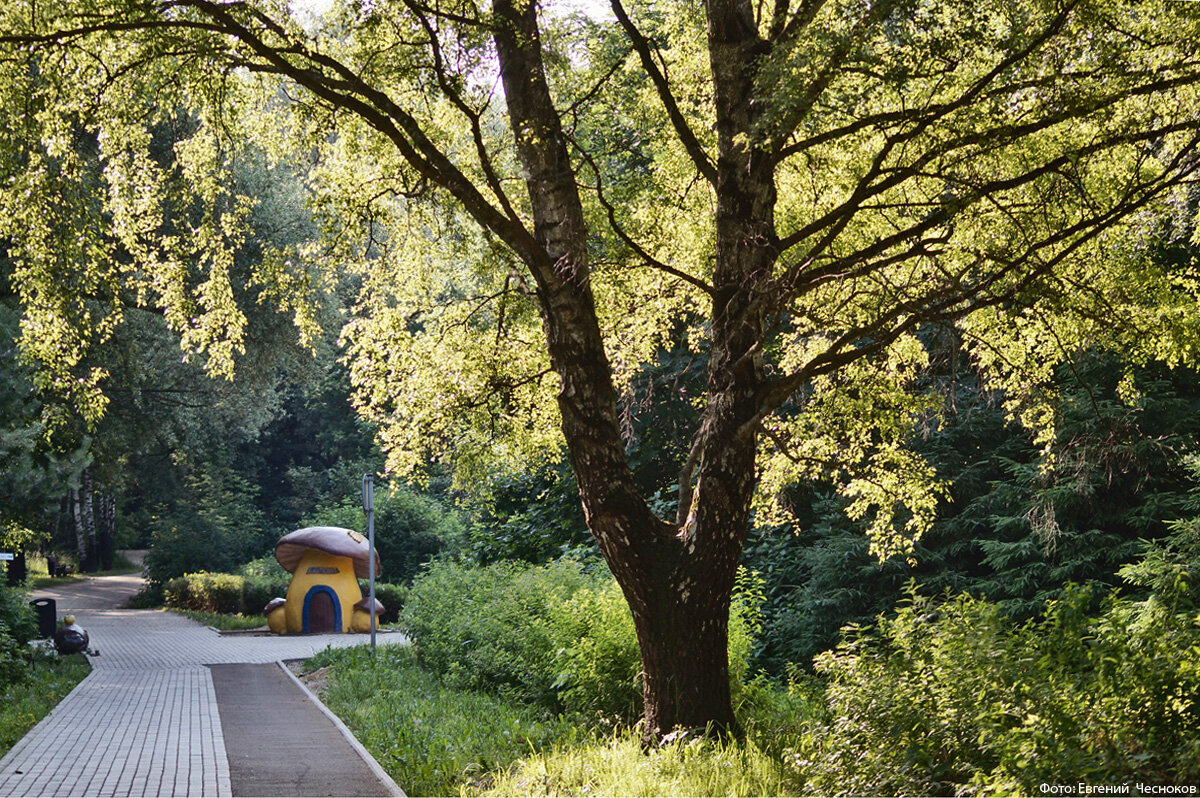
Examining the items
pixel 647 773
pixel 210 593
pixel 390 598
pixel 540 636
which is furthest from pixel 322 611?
pixel 647 773

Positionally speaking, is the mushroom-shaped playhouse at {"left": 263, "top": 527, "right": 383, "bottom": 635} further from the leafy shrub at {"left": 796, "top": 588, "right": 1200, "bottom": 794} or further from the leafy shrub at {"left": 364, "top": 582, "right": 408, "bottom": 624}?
the leafy shrub at {"left": 796, "top": 588, "right": 1200, "bottom": 794}

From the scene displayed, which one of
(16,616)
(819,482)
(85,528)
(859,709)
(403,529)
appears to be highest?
(85,528)

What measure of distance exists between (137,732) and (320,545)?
13.2 metres

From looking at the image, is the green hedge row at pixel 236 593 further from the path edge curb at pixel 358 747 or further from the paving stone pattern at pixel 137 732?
the path edge curb at pixel 358 747

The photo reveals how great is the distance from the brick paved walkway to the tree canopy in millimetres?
3328

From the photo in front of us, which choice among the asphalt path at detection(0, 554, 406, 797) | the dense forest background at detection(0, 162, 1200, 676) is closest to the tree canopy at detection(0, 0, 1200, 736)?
the dense forest background at detection(0, 162, 1200, 676)

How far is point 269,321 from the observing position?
24.5m

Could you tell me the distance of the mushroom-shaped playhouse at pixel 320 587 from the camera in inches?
980

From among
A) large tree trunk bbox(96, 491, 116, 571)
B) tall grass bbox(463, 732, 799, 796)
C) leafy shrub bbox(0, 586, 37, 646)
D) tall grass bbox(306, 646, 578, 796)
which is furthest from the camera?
large tree trunk bbox(96, 491, 116, 571)

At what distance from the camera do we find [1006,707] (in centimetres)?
563

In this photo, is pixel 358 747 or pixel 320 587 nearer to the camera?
pixel 358 747

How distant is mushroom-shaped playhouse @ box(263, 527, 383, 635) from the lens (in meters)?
24.9

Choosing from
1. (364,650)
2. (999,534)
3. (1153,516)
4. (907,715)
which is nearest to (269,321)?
(364,650)

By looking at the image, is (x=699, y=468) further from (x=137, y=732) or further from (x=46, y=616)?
(x=46, y=616)
